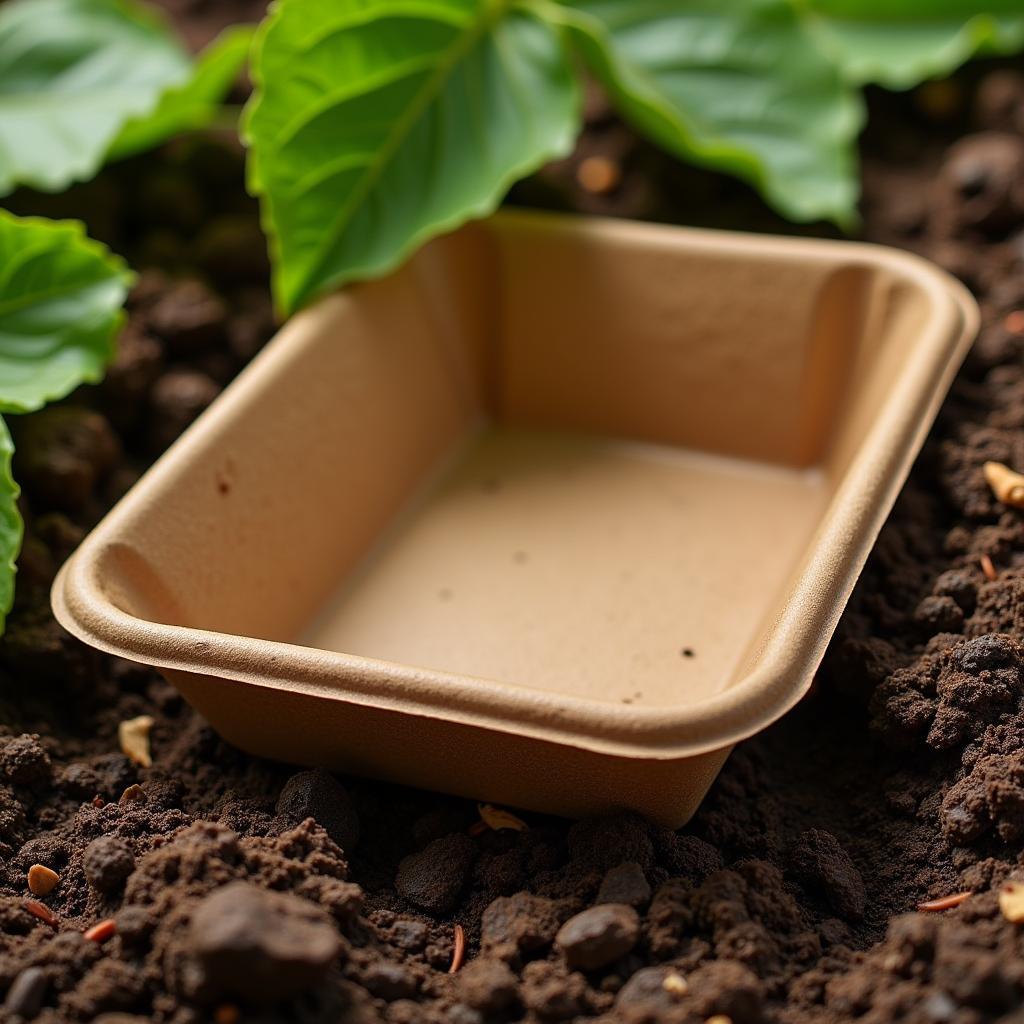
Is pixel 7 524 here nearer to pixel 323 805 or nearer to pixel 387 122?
pixel 323 805

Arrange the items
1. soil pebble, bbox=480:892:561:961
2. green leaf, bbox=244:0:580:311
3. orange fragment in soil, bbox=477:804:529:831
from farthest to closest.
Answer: green leaf, bbox=244:0:580:311 → orange fragment in soil, bbox=477:804:529:831 → soil pebble, bbox=480:892:561:961

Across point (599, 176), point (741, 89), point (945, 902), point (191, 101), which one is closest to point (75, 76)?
point (191, 101)

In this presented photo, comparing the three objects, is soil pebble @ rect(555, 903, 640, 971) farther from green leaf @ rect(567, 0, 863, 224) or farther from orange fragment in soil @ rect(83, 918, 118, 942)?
green leaf @ rect(567, 0, 863, 224)

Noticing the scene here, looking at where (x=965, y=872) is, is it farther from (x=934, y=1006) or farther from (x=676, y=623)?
(x=676, y=623)

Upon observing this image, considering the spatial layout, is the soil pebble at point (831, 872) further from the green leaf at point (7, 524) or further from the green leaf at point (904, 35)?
the green leaf at point (904, 35)

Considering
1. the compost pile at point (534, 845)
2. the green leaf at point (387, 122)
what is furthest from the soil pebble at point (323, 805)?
the green leaf at point (387, 122)

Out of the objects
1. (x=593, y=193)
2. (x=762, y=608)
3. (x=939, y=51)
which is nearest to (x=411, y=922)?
(x=762, y=608)

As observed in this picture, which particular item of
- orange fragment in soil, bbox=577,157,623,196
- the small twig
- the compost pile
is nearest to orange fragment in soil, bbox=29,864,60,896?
the compost pile
